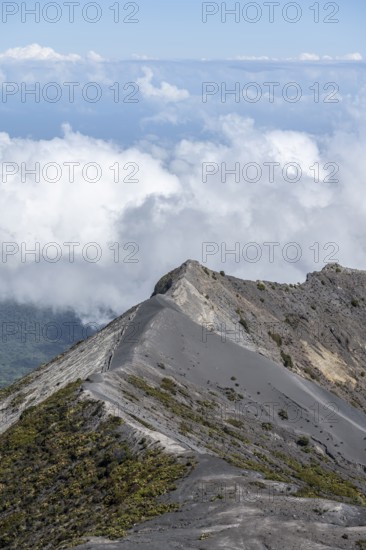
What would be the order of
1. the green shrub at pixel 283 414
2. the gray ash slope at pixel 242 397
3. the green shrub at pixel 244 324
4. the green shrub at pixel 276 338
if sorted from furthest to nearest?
1. the green shrub at pixel 276 338
2. the green shrub at pixel 244 324
3. the green shrub at pixel 283 414
4. the gray ash slope at pixel 242 397

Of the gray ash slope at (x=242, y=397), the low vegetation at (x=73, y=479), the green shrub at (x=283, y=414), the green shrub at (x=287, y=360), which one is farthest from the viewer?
the green shrub at (x=287, y=360)

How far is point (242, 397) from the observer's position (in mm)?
79375

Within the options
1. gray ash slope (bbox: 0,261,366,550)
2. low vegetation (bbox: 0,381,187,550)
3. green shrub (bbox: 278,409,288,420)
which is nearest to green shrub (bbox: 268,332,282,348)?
gray ash slope (bbox: 0,261,366,550)

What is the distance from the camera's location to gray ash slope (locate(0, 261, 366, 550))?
1550 inches

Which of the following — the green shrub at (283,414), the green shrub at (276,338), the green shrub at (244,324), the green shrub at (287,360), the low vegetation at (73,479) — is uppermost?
the green shrub at (244,324)

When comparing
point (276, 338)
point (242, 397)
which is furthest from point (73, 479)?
point (276, 338)

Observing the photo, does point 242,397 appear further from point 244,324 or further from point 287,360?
point 244,324

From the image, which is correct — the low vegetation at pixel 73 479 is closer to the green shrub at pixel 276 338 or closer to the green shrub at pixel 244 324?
the green shrub at pixel 244 324

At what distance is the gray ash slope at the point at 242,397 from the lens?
39.4 meters

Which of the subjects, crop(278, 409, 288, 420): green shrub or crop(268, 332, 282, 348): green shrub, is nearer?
crop(278, 409, 288, 420): green shrub

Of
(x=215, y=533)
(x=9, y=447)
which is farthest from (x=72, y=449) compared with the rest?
(x=215, y=533)

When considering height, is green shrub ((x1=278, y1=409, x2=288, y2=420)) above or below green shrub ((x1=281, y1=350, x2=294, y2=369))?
below

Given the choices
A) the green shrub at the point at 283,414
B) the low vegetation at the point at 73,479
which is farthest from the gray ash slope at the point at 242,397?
the low vegetation at the point at 73,479

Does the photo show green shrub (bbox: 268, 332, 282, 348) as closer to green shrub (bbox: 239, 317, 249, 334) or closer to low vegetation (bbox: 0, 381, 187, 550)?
green shrub (bbox: 239, 317, 249, 334)
